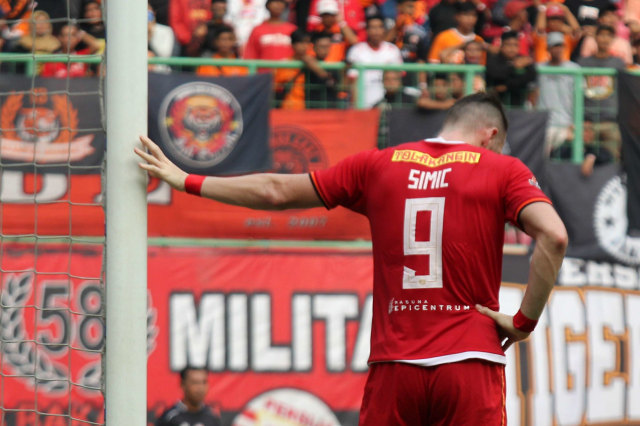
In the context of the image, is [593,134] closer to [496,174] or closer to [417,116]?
[417,116]

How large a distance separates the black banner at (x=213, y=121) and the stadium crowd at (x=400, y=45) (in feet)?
1.29

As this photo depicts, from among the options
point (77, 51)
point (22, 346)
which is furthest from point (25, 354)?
point (77, 51)

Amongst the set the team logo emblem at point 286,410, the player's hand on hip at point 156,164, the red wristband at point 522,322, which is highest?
the player's hand on hip at point 156,164

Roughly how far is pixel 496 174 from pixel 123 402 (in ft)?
6.06

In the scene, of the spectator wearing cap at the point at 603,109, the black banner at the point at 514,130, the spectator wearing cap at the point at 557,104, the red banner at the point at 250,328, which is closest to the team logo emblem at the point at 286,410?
the red banner at the point at 250,328

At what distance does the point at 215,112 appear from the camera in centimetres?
1080

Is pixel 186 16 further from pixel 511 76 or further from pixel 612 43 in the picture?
pixel 612 43

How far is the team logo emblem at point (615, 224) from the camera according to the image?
1177cm

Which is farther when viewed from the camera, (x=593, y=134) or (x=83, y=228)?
(x=593, y=134)

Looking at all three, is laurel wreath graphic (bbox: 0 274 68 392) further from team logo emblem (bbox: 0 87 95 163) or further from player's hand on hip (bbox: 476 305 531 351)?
player's hand on hip (bbox: 476 305 531 351)

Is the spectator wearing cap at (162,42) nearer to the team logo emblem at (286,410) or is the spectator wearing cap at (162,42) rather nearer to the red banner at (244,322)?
the red banner at (244,322)

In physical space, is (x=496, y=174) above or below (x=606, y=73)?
below

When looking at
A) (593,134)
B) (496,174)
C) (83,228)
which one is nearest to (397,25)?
(593,134)

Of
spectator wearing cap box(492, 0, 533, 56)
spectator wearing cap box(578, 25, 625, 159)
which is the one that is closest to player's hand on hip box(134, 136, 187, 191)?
spectator wearing cap box(578, 25, 625, 159)
